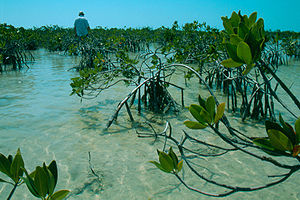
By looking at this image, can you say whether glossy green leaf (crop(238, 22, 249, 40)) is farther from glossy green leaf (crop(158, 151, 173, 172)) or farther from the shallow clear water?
the shallow clear water

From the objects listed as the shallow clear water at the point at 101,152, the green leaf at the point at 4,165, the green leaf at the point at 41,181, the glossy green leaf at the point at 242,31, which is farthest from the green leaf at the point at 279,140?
the shallow clear water at the point at 101,152

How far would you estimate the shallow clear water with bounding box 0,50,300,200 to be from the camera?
1.71m

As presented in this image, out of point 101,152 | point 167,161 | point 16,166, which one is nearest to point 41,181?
point 16,166

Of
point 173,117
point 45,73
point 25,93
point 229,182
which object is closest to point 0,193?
point 229,182

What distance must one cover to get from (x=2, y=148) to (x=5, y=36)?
18.3 feet

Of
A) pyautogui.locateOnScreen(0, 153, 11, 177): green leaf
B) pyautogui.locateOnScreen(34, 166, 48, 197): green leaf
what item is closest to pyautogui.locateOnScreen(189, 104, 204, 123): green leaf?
pyautogui.locateOnScreen(34, 166, 48, 197): green leaf

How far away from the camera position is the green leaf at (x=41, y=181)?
67cm

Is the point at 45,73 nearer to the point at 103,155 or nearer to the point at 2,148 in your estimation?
the point at 2,148

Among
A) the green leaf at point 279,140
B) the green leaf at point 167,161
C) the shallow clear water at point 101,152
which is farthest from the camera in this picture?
the shallow clear water at point 101,152

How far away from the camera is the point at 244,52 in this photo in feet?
2.10

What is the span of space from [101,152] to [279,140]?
1808 millimetres

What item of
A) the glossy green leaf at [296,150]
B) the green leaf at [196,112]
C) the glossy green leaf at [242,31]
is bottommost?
the glossy green leaf at [296,150]

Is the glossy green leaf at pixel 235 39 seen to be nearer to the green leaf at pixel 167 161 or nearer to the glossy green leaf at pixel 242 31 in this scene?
the glossy green leaf at pixel 242 31

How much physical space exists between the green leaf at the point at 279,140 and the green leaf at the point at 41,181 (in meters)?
0.62
